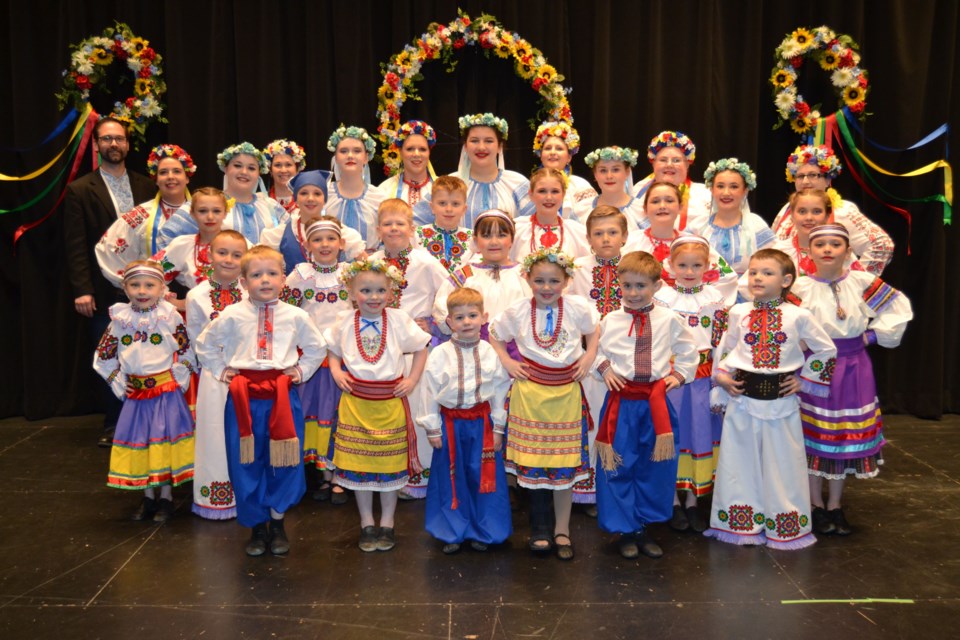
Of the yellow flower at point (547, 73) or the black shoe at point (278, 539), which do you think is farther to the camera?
the yellow flower at point (547, 73)

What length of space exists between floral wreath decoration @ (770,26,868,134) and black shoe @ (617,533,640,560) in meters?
3.48

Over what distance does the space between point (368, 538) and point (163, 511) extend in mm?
1123

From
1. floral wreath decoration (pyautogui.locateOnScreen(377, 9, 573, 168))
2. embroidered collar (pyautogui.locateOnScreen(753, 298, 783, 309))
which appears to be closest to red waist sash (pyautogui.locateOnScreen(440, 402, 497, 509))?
embroidered collar (pyautogui.locateOnScreen(753, 298, 783, 309))

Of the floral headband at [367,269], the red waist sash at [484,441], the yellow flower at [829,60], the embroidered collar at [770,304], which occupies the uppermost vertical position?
the yellow flower at [829,60]

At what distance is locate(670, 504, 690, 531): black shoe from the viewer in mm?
3996

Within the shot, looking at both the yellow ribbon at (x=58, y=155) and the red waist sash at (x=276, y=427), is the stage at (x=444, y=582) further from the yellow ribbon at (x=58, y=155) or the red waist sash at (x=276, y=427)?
the yellow ribbon at (x=58, y=155)

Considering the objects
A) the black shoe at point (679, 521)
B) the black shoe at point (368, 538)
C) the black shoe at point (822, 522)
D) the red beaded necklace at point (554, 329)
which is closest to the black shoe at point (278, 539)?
the black shoe at point (368, 538)

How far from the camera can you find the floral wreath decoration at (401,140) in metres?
5.04

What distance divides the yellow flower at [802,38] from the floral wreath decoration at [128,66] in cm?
435

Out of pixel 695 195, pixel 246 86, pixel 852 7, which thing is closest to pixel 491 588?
pixel 695 195

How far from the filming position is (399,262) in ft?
14.2

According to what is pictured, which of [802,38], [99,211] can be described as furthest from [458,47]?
[99,211]

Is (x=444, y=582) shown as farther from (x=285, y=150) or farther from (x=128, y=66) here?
(x=128, y=66)

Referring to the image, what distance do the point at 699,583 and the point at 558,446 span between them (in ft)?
2.56
